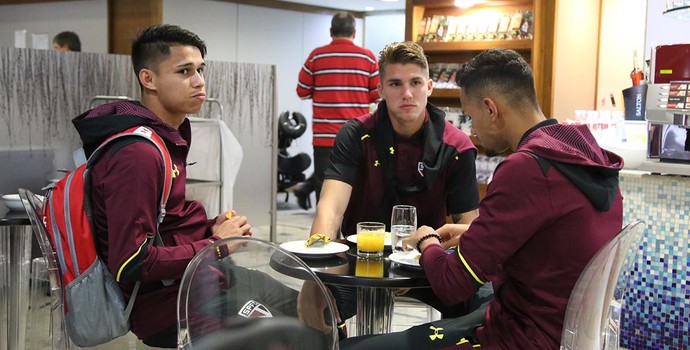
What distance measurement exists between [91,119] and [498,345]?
4.68ft

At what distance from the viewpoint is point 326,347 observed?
173cm

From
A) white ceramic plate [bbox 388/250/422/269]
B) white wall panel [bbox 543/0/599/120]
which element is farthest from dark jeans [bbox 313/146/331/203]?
white ceramic plate [bbox 388/250/422/269]

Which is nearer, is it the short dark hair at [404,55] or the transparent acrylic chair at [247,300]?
the transparent acrylic chair at [247,300]

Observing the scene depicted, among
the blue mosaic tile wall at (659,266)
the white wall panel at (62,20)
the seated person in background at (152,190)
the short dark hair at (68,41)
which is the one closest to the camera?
the seated person in background at (152,190)

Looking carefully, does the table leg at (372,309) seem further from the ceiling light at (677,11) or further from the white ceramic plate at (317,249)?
the ceiling light at (677,11)

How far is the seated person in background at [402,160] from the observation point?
3.07 metres

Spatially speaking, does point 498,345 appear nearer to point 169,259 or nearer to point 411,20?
point 169,259

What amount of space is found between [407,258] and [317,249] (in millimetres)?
322

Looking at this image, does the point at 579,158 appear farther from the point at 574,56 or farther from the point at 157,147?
the point at 574,56

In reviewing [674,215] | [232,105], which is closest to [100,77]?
[232,105]

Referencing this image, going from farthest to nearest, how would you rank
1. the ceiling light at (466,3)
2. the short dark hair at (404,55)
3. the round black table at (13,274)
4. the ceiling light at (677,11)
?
the ceiling light at (466,3) < the ceiling light at (677,11) < the round black table at (13,274) < the short dark hair at (404,55)

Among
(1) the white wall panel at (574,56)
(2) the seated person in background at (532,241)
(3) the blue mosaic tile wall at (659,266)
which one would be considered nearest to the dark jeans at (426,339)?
(2) the seated person in background at (532,241)

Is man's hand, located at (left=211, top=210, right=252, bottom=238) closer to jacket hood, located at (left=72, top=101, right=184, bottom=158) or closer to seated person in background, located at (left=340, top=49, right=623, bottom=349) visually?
jacket hood, located at (left=72, top=101, right=184, bottom=158)

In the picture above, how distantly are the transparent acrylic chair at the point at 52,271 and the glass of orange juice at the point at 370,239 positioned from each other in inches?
37.5
